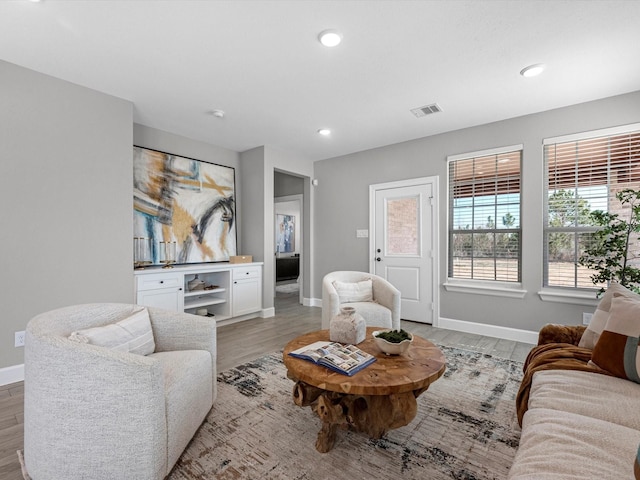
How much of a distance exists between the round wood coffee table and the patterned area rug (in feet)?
0.38

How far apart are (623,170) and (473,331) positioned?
90.3 inches

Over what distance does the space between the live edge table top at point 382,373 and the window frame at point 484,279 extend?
223 cm

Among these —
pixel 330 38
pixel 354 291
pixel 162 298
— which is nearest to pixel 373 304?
pixel 354 291

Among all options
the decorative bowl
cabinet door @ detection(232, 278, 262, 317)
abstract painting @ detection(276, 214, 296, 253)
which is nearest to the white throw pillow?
cabinet door @ detection(232, 278, 262, 317)

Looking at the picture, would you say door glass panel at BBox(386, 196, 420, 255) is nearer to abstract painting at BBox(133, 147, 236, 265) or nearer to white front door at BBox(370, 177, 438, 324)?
Result: white front door at BBox(370, 177, 438, 324)

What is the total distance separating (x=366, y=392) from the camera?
4.89 feet

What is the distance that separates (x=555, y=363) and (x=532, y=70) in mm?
2328

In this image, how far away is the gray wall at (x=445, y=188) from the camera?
3.34m

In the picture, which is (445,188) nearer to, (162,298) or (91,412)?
(162,298)

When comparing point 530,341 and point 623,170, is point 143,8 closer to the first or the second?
point 623,170

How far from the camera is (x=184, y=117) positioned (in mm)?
3656

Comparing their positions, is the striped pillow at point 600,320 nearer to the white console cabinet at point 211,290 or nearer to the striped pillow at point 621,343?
the striped pillow at point 621,343

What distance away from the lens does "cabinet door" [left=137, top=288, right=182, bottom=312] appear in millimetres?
A: 3428

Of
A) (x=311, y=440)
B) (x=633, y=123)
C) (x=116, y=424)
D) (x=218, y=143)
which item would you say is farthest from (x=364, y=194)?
(x=116, y=424)
